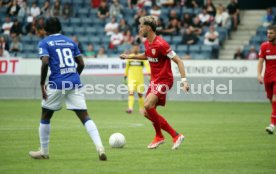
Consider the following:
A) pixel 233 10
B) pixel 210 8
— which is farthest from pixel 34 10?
pixel 233 10

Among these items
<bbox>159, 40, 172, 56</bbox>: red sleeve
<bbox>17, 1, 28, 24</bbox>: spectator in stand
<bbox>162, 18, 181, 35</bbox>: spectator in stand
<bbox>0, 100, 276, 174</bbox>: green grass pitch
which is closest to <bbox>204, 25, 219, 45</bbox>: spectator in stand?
<bbox>162, 18, 181, 35</bbox>: spectator in stand

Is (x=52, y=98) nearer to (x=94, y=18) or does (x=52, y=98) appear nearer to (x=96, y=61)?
(x=96, y=61)

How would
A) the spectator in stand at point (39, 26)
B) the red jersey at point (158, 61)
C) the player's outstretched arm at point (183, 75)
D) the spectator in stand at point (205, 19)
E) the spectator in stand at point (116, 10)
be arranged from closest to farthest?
the player's outstretched arm at point (183, 75) → the red jersey at point (158, 61) → the spectator in stand at point (205, 19) → the spectator in stand at point (39, 26) → the spectator in stand at point (116, 10)

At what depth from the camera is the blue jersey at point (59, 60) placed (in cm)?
1098

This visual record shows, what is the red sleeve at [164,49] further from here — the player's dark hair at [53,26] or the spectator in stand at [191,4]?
the spectator in stand at [191,4]

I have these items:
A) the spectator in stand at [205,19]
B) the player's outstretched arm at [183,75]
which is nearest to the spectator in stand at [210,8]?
the spectator in stand at [205,19]

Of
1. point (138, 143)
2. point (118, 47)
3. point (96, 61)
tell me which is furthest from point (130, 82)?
point (138, 143)

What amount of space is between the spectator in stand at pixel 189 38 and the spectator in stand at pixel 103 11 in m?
4.64

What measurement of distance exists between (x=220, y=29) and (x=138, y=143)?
1965cm

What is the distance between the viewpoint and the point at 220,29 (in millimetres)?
32781

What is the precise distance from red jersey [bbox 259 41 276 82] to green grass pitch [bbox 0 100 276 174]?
138cm

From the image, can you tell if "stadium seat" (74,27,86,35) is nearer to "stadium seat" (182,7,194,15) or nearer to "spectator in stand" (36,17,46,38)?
"spectator in stand" (36,17,46,38)

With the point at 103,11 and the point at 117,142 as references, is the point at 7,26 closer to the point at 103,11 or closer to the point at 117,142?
the point at 103,11

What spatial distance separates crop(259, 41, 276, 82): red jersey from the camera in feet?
55.0
